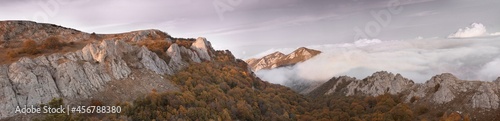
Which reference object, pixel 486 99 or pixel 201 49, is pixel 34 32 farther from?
pixel 486 99

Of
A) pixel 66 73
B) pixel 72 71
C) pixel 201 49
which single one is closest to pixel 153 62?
pixel 72 71

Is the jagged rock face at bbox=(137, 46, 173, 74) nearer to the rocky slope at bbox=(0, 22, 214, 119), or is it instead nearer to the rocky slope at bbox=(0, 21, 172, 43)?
the rocky slope at bbox=(0, 22, 214, 119)

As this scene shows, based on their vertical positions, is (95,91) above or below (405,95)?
above

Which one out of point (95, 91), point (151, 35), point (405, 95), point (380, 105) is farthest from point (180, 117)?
point (405, 95)

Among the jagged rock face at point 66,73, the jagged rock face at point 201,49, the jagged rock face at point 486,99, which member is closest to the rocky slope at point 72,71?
the jagged rock face at point 66,73

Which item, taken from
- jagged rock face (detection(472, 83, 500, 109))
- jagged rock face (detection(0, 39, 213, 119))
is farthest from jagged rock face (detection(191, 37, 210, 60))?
jagged rock face (detection(472, 83, 500, 109))

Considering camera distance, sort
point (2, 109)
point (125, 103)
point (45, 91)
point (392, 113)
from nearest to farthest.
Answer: point (2, 109) → point (45, 91) → point (125, 103) → point (392, 113)

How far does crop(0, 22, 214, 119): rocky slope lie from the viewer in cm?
6669

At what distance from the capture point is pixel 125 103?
255 ft

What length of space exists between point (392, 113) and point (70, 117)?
435 ft

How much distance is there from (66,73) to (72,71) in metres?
1.49

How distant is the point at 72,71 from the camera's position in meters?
77.9

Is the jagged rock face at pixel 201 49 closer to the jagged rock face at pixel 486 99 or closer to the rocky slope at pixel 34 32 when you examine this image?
the rocky slope at pixel 34 32

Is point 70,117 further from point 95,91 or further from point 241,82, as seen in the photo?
point 241,82
